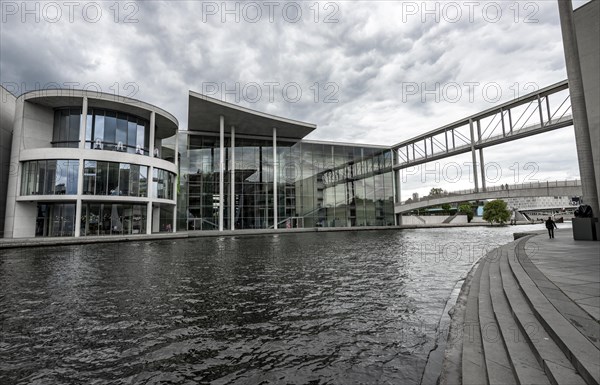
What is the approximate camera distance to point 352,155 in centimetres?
5375

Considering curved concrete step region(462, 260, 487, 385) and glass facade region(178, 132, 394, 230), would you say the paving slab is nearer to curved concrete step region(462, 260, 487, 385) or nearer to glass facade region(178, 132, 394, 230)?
curved concrete step region(462, 260, 487, 385)

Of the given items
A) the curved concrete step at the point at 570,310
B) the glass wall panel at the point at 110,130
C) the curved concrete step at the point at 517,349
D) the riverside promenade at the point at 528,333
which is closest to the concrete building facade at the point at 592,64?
the riverside promenade at the point at 528,333

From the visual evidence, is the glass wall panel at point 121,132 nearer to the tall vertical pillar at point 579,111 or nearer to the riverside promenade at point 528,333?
the riverside promenade at point 528,333

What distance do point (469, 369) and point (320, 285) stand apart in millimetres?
5361

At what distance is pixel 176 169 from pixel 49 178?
12412mm

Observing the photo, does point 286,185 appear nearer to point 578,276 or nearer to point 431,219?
point 578,276

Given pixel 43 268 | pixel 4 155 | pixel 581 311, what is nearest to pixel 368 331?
pixel 581 311

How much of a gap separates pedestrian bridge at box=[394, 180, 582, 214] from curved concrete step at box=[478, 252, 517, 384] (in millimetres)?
46546

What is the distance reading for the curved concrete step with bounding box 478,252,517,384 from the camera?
328cm

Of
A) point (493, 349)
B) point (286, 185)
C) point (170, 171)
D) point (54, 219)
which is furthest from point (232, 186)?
point (493, 349)

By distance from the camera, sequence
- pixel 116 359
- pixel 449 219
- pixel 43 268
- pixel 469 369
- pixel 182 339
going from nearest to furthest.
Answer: pixel 469 369, pixel 116 359, pixel 182 339, pixel 43 268, pixel 449 219

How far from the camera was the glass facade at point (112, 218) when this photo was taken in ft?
100

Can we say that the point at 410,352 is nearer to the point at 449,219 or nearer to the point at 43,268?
the point at 43,268

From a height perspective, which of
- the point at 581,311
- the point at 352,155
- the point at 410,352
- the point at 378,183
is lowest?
the point at 410,352
